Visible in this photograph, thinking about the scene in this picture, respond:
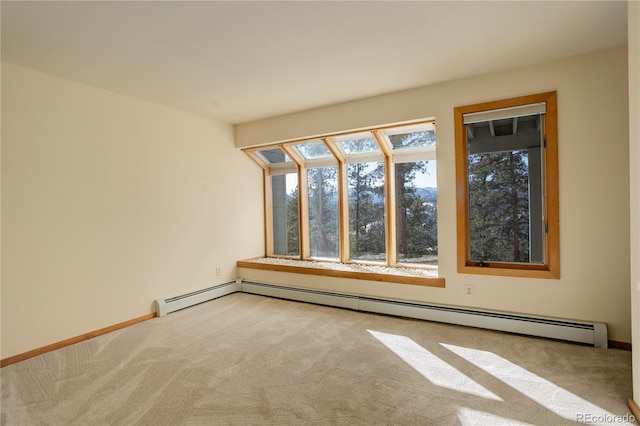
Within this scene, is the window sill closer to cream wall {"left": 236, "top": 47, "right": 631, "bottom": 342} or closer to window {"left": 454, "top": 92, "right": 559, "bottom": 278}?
cream wall {"left": 236, "top": 47, "right": 631, "bottom": 342}

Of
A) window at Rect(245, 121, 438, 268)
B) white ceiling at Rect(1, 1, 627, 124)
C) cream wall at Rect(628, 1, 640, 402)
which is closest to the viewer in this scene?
cream wall at Rect(628, 1, 640, 402)

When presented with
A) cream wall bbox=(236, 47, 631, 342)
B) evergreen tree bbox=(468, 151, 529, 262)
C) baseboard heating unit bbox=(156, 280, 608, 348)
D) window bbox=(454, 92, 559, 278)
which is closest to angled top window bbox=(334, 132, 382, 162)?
cream wall bbox=(236, 47, 631, 342)

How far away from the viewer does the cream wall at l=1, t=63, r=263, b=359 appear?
2.63m

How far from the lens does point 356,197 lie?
174 inches

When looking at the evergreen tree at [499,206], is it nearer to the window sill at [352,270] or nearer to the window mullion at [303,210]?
the window sill at [352,270]

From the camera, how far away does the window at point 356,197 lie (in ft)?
12.7

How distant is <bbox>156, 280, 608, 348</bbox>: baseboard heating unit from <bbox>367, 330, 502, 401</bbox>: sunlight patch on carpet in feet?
1.79

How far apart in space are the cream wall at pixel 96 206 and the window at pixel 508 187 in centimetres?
308

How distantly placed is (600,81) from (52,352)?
5049 mm

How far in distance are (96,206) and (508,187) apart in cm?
394

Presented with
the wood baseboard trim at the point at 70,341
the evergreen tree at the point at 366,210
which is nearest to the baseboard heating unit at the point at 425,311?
the wood baseboard trim at the point at 70,341

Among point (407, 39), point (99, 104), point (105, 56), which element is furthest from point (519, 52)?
point (99, 104)

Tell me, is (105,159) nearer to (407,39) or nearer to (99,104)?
(99,104)

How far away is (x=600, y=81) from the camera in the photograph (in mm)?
2645
